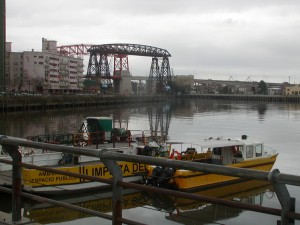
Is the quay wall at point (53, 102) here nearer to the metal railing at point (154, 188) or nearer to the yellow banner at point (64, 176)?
the yellow banner at point (64, 176)

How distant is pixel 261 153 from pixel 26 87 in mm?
112811

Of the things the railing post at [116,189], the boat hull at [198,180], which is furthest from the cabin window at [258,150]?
the railing post at [116,189]

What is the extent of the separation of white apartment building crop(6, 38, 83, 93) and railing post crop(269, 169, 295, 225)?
119456mm

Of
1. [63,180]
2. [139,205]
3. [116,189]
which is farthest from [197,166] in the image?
[63,180]

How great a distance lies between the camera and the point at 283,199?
9.01 ft

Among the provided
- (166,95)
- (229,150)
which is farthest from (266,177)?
(166,95)

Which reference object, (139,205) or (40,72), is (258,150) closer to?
(139,205)

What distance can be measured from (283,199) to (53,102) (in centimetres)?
8422

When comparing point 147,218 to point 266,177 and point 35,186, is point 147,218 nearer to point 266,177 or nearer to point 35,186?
point 35,186

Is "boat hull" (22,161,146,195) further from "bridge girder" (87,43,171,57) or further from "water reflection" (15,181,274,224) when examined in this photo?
"bridge girder" (87,43,171,57)

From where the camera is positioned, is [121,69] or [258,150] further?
[121,69]

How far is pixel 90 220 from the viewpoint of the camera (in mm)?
14055

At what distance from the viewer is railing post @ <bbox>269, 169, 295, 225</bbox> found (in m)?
2.72

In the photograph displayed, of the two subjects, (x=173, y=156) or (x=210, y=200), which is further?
(x=173, y=156)
